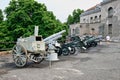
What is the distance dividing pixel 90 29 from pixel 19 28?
20887 mm

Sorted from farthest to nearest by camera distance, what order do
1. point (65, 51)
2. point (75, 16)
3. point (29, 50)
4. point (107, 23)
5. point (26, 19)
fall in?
point (75, 16) < point (107, 23) < point (26, 19) < point (65, 51) < point (29, 50)

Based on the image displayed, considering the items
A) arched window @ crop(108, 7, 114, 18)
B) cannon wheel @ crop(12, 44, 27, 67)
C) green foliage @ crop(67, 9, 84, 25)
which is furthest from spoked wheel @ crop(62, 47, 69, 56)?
green foliage @ crop(67, 9, 84, 25)

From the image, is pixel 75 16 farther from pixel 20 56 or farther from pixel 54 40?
pixel 20 56

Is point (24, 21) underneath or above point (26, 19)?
underneath

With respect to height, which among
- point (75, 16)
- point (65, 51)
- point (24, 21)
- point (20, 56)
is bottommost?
point (65, 51)

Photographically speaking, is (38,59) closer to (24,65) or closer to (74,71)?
(24,65)

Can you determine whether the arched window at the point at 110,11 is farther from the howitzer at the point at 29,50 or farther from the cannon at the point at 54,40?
the howitzer at the point at 29,50

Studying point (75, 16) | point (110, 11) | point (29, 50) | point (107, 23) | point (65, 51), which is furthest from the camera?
point (75, 16)

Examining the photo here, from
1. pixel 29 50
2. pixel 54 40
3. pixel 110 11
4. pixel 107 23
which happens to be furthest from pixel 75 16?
pixel 29 50

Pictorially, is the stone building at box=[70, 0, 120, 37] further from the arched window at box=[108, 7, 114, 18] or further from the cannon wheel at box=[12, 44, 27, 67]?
the cannon wheel at box=[12, 44, 27, 67]

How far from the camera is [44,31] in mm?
22484

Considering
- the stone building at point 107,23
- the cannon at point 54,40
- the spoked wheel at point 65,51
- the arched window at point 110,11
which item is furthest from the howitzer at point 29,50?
the arched window at point 110,11

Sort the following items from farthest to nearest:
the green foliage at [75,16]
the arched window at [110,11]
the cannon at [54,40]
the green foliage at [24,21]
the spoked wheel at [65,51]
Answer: the green foliage at [75,16], the arched window at [110,11], the green foliage at [24,21], the spoked wheel at [65,51], the cannon at [54,40]

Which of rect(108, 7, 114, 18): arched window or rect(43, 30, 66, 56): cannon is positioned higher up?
rect(108, 7, 114, 18): arched window
